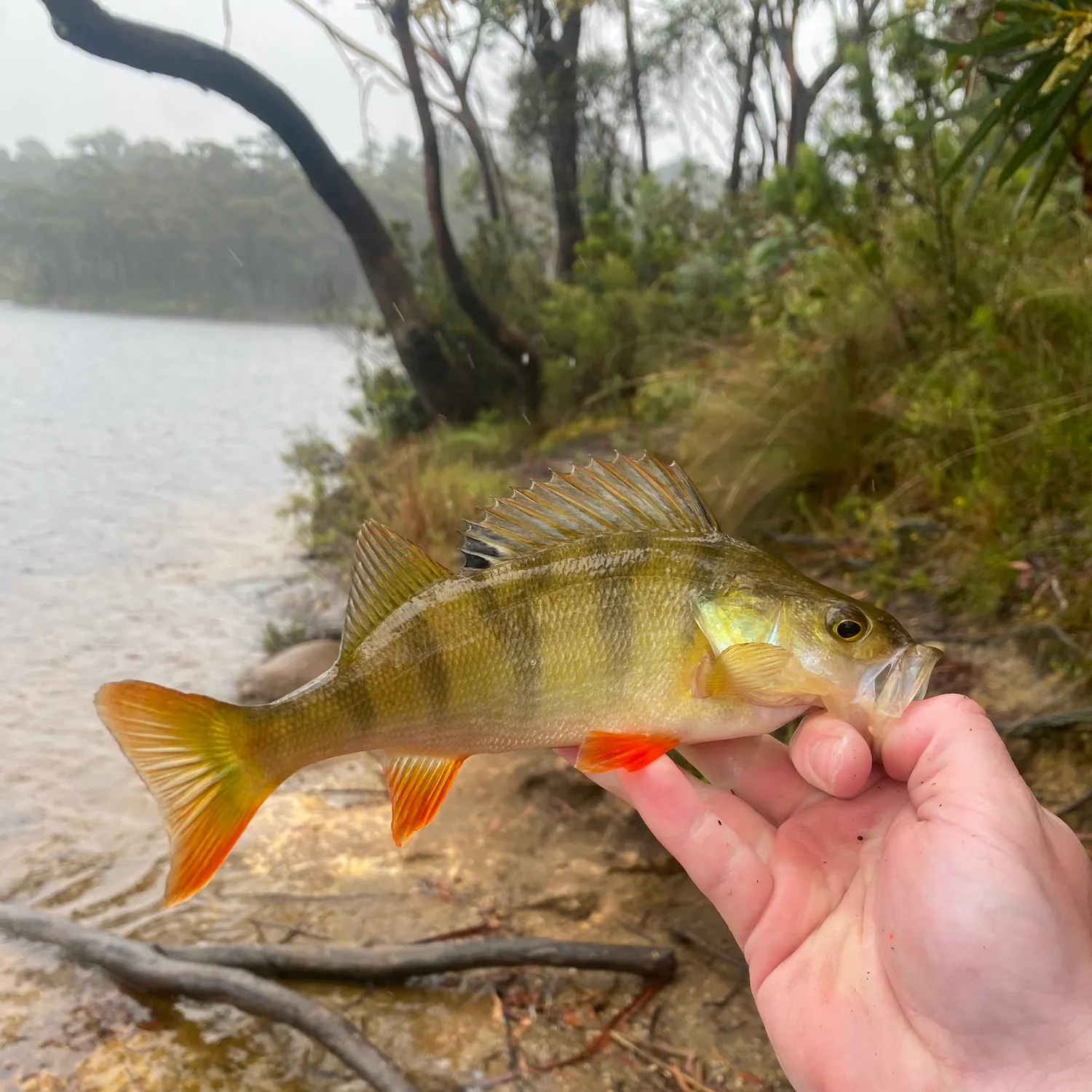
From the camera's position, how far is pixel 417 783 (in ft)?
4.96

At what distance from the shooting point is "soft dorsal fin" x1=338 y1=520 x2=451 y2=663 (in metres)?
1.48

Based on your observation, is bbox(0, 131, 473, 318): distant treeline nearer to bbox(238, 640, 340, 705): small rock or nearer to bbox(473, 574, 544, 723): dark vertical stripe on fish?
bbox(238, 640, 340, 705): small rock

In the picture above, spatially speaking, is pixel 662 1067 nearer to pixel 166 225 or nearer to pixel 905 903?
pixel 905 903

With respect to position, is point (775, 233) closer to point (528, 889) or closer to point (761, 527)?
point (761, 527)

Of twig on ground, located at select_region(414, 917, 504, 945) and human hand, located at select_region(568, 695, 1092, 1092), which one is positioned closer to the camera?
human hand, located at select_region(568, 695, 1092, 1092)

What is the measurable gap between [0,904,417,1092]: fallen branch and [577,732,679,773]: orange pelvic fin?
1365mm

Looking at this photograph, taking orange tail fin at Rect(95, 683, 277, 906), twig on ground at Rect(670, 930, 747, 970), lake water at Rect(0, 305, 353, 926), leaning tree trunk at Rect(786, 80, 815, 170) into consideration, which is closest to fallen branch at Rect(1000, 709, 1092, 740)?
twig on ground at Rect(670, 930, 747, 970)

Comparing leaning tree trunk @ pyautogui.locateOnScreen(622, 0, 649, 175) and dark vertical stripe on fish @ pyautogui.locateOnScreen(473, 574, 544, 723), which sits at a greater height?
leaning tree trunk @ pyautogui.locateOnScreen(622, 0, 649, 175)

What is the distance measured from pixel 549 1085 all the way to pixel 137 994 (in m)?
1.40

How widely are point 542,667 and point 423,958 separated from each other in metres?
1.59

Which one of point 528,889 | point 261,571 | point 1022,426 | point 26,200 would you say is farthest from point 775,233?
point 26,200

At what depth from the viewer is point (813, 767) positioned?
139 centimetres

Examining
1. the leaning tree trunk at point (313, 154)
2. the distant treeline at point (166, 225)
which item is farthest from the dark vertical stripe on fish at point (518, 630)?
the distant treeline at point (166, 225)

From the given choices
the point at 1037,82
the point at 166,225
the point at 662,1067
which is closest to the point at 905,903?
the point at 662,1067
